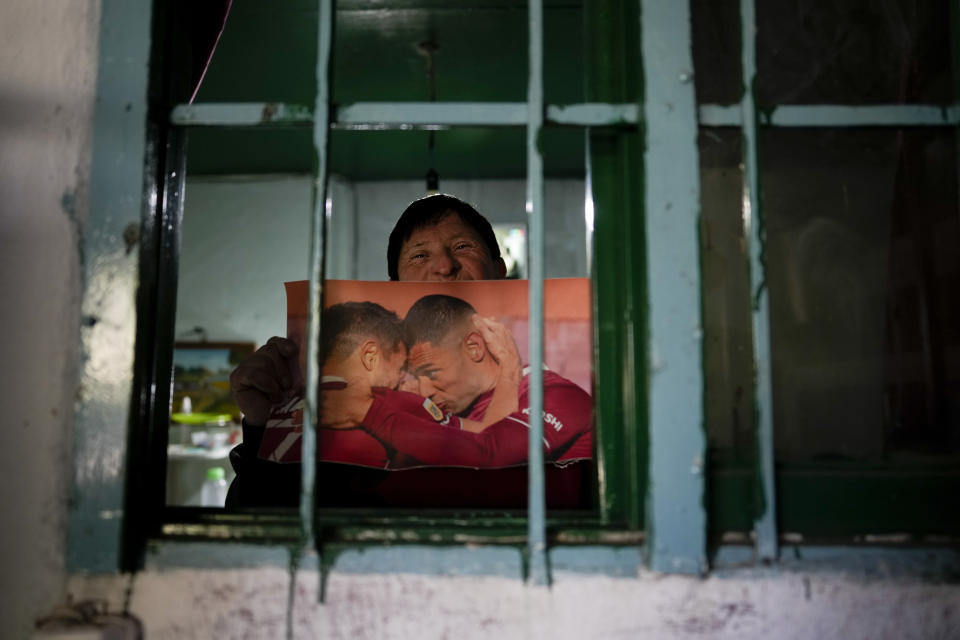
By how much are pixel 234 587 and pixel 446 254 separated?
1123mm

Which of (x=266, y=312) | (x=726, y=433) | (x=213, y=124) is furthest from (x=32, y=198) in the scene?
(x=266, y=312)

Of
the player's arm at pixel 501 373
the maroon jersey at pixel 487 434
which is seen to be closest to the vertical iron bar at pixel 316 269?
the maroon jersey at pixel 487 434

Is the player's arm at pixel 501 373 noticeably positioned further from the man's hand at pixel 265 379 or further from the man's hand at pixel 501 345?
the man's hand at pixel 265 379

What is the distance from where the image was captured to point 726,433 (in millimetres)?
750

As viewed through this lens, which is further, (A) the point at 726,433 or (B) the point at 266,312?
(B) the point at 266,312

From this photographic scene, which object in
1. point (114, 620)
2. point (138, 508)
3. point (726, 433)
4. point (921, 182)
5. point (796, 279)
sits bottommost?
point (114, 620)

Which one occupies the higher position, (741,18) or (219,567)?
(741,18)

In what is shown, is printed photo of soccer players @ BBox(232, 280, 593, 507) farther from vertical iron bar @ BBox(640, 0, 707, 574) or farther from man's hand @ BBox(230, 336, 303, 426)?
vertical iron bar @ BBox(640, 0, 707, 574)

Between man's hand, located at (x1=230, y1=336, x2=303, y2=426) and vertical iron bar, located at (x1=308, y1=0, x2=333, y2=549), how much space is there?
0.53m

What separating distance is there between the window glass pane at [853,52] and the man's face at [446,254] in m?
0.99


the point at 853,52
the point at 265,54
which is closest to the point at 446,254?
the point at 853,52

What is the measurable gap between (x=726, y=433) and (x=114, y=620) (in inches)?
31.8

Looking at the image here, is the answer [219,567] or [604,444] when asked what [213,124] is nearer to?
[219,567]

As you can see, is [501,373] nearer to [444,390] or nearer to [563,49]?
[444,390]
